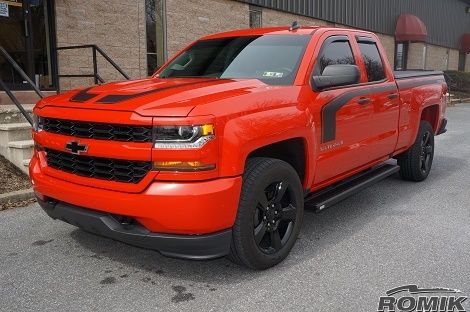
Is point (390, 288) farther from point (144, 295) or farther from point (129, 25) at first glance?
point (129, 25)

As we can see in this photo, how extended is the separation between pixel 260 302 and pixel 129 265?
3.82 feet

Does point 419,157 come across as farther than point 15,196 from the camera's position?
Yes

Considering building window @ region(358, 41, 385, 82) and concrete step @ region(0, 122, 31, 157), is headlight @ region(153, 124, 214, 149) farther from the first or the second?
concrete step @ region(0, 122, 31, 157)

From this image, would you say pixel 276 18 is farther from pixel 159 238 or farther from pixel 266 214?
pixel 159 238

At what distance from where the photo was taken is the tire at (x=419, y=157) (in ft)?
19.9

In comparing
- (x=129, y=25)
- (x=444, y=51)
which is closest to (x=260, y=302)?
(x=129, y=25)

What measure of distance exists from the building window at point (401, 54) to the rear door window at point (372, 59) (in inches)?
891

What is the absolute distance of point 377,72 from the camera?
16.7ft

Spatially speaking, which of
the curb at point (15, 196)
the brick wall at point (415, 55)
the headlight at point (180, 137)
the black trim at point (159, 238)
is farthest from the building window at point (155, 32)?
the brick wall at point (415, 55)

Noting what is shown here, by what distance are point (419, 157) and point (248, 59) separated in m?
3.08

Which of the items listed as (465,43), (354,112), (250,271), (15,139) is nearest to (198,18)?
(15,139)

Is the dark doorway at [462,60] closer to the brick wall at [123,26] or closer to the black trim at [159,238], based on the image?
the brick wall at [123,26]

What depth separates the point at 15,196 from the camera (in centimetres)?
544

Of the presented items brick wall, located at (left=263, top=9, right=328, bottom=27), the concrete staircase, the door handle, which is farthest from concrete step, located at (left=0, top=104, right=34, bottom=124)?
brick wall, located at (left=263, top=9, right=328, bottom=27)
